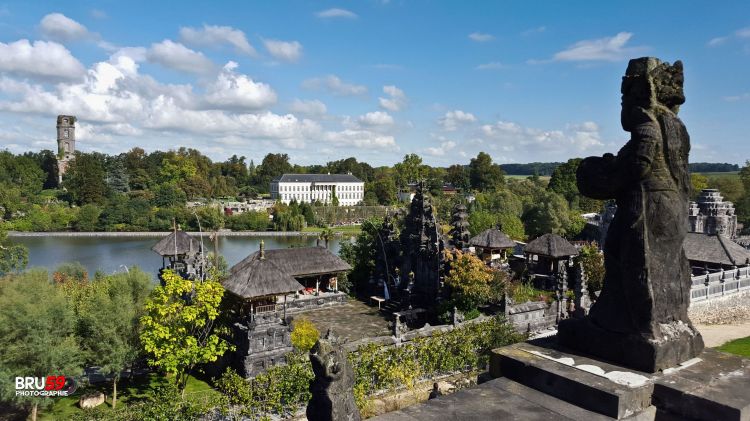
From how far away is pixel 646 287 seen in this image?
13.5 ft

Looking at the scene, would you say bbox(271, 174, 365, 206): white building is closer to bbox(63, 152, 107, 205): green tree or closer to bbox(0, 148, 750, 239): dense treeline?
bbox(0, 148, 750, 239): dense treeline

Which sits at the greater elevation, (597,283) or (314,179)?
(314,179)

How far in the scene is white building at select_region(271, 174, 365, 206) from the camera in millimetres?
96812

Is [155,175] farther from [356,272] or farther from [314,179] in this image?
[356,272]

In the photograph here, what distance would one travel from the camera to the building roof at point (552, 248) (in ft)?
86.0

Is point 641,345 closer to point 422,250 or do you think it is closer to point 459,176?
point 422,250

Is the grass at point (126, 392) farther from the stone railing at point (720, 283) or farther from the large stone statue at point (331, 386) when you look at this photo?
the stone railing at point (720, 283)

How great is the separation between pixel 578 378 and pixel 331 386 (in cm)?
226

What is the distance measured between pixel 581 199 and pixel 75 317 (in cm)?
6527

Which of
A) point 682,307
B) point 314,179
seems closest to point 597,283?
point 682,307

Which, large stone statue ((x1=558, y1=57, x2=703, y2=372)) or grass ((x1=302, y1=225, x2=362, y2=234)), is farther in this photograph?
grass ((x1=302, y1=225, x2=362, y2=234))

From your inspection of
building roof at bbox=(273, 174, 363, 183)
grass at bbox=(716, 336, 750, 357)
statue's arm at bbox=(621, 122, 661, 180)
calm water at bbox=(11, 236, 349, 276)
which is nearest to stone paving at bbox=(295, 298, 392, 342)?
grass at bbox=(716, 336, 750, 357)

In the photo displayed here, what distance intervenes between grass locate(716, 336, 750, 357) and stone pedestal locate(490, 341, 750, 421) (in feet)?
58.5

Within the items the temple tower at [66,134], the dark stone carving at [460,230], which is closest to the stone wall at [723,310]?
the dark stone carving at [460,230]
